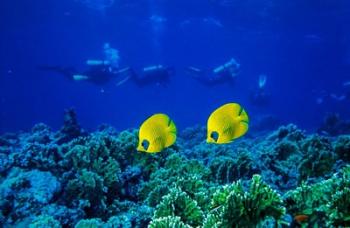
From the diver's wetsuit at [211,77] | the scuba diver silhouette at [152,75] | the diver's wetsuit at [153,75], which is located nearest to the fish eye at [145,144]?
the scuba diver silhouette at [152,75]

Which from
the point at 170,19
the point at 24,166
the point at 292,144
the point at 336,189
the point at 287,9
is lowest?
the point at 336,189

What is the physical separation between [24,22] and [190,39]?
28263 millimetres

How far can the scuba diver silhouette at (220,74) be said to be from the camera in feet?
99.6

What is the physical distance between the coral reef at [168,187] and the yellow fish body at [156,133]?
0.66 metres

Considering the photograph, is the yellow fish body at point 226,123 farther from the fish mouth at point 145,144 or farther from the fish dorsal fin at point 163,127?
the fish mouth at point 145,144

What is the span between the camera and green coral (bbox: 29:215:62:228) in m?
4.79

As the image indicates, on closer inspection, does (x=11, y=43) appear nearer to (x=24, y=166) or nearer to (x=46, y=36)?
(x=46, y=36)

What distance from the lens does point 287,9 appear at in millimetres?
40719

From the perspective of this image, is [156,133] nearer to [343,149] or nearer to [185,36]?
[343,149]

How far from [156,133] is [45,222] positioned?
2045 millimetres

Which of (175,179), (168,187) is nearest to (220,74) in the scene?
(175,179)

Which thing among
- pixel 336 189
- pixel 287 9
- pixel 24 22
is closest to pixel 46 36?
pixel 24 22

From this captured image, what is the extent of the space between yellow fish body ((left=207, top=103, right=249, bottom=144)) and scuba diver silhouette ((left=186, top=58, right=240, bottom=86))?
88.0 feet

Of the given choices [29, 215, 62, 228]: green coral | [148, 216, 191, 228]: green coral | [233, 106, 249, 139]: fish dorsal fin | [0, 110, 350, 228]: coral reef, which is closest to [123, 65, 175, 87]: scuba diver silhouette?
[0, 110, 350, 228]: coral reef
